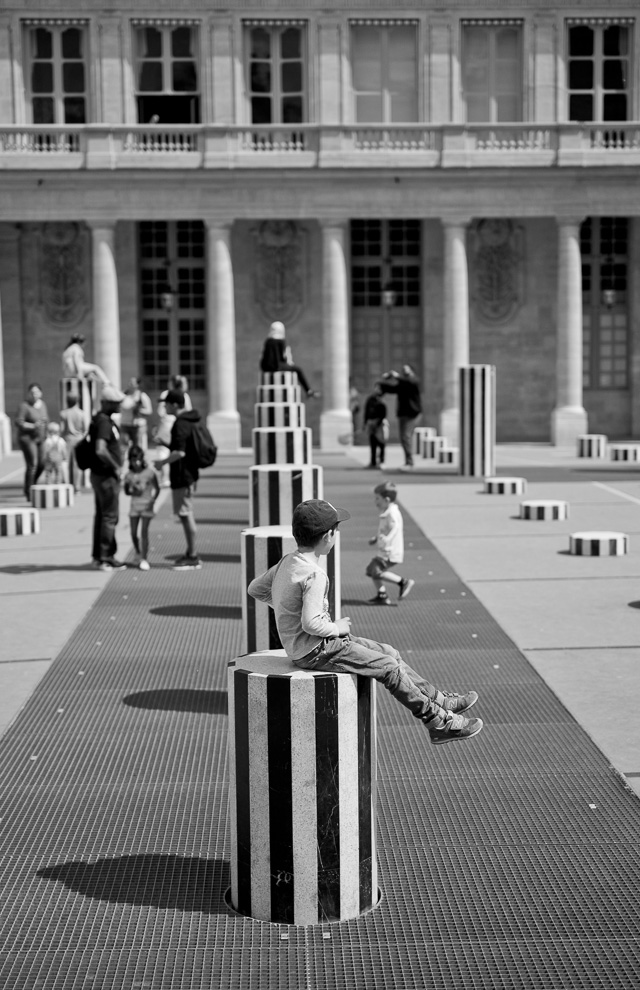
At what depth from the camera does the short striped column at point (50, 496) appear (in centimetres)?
2388

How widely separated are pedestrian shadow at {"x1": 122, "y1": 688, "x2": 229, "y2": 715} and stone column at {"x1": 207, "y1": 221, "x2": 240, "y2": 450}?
26897mm

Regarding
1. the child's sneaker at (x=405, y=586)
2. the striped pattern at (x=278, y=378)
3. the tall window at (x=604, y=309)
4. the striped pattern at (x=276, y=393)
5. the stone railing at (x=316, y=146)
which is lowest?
the child's sneaker at (x=405, y=586)

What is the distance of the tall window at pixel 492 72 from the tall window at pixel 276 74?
163 inches

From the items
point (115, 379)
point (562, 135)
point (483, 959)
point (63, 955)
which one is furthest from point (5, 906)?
point (562, 135)

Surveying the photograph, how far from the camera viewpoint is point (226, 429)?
3762 cm

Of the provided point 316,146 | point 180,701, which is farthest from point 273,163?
point 180,701

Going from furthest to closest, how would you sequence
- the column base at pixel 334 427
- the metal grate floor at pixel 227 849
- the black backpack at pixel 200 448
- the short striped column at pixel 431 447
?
the column base at pixel 334 427 < the short striped column at pixel 431 447 < the black backpack at pixel 200 448 < the metal grate floor at pixel 227 849

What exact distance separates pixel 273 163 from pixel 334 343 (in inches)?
181

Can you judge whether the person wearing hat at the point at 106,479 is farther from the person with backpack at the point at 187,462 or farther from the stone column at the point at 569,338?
the stone column at the point at 569,338

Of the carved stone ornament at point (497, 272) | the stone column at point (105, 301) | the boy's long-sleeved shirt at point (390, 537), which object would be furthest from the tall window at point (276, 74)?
the boy's long-sleeved shirt at point (390, 537)

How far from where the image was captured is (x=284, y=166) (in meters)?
37.4

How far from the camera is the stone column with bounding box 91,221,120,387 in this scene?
123 feet

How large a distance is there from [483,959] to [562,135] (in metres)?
33.9

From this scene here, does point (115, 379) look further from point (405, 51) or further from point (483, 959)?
point (483, 959)
